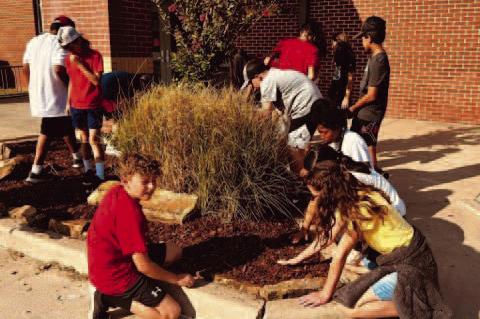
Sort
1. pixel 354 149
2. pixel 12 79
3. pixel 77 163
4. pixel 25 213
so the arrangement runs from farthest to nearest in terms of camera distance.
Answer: pixel 12 79 → pixel 77 163 → pixel 25 213 → pixel 354 149

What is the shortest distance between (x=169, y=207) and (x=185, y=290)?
3.47 feet

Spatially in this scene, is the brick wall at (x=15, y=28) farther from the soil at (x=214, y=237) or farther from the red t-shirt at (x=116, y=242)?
the red t-shirt at (x=116, y=242)

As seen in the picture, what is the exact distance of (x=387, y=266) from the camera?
2.82 metres

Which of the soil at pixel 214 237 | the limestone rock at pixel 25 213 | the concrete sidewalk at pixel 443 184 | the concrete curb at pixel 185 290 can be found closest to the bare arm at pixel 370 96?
the concrete sidewalk at pixel 443 184

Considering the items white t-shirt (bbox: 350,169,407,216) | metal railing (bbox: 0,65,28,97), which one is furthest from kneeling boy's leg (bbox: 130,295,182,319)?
metal railing (bbox: 0,65,28,97)

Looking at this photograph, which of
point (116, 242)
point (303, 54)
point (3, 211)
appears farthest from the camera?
point (303, 54)

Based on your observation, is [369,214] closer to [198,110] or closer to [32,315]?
[198,110]

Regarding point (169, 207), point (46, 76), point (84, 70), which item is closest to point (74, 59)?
point (84, 70)

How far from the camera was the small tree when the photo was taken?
5777 millimetres

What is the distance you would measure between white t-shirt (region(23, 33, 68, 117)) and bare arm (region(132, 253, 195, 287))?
3168 mm

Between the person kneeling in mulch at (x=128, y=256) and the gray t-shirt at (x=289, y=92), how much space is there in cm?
218

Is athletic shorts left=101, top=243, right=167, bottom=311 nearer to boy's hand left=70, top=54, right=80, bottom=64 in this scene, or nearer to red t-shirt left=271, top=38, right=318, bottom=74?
boy's hand left=70, top=54, right=80, bottom=64

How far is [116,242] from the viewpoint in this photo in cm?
279

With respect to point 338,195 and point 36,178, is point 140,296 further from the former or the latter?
point 36,178
